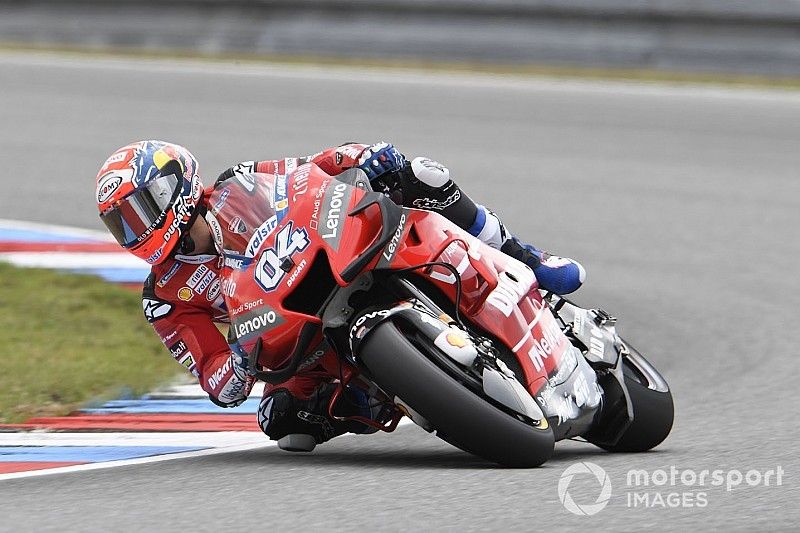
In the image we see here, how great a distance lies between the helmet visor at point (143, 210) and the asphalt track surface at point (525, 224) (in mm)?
823

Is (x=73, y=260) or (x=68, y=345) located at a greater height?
(x=68, y=345)

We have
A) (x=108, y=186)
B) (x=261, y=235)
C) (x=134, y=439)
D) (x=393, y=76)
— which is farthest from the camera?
(x=393, y=76)

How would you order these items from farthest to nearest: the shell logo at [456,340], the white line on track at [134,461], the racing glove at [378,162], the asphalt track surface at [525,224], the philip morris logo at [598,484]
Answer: the racing glove at [378,162] → the white line on track at [134,461] → the shell logo at [456,340] → the asphalt track surface at [525,224] → the philip morris logo at [598,484]

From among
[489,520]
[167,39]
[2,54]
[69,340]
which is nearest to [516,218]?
[69,340]

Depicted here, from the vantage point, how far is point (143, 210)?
4875 mm

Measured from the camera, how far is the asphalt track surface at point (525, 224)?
13.1 ft

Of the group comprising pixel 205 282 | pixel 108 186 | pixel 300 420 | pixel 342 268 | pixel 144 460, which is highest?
pixel 342 268

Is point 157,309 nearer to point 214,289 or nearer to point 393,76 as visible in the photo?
point 214,289

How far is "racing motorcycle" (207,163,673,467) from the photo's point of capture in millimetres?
4250

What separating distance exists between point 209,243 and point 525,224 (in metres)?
4.59

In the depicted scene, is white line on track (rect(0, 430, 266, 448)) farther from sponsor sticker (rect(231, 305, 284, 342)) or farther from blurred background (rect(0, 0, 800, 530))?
sponsor sticker (rect(231, 305, 284, 342))

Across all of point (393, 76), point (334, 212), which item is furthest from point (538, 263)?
point (393, 76)

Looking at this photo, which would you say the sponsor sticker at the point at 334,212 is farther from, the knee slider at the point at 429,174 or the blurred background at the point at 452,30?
the blurred background at the point at 452,30

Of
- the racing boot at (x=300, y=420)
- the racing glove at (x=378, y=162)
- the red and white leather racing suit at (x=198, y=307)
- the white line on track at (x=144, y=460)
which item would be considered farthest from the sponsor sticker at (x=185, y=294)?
the racing glove at (x=378, y=162)
